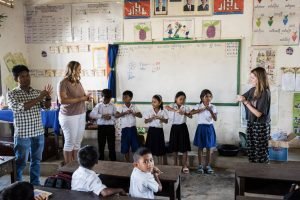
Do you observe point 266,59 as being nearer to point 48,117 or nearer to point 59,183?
point 48,117

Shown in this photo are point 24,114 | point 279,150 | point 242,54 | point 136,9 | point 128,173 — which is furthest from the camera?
point 136,9

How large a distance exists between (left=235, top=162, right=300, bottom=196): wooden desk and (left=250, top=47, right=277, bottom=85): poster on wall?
226 cm

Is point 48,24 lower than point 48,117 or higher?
higher

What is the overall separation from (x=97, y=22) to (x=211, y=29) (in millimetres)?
1825

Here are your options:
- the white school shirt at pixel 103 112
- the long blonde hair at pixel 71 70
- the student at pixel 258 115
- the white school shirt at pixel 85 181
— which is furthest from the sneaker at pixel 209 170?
the white school shirt at pixel 85 181

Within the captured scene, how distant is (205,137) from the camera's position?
4016 mm

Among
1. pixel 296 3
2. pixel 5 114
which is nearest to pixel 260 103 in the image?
pixel 296 3

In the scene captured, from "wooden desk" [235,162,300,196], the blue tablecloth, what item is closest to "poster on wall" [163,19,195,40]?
the blue tablecloth

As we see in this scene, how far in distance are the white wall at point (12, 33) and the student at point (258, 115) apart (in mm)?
3541

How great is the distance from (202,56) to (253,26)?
2.76 feet

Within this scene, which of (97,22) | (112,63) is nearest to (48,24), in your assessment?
(97,22)

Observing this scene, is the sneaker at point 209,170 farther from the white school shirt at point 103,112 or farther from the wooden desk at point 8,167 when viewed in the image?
the wooden desk at point 8,167

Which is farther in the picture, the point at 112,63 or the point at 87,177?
the point at 112,63

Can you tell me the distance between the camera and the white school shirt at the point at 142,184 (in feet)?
6.68
